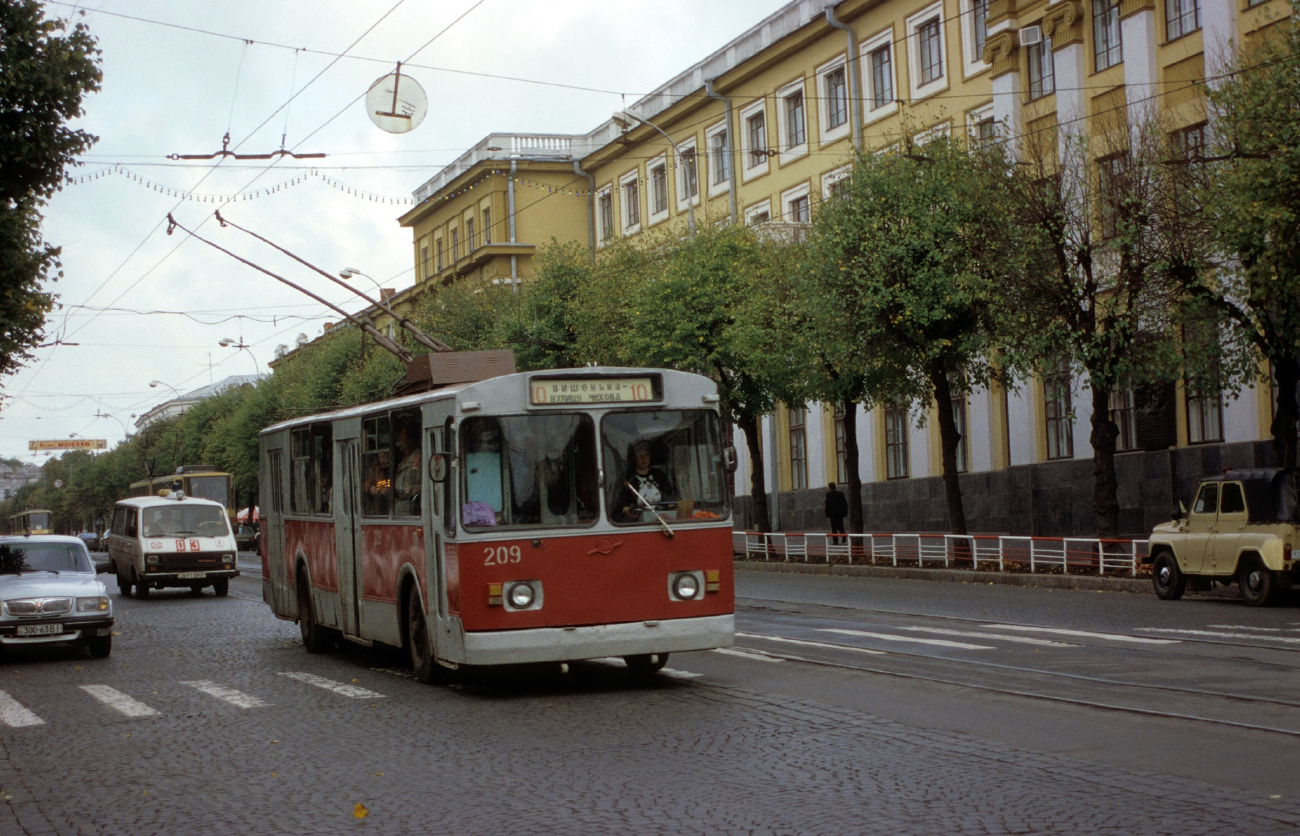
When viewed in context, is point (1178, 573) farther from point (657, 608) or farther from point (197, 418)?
point (197, 418)

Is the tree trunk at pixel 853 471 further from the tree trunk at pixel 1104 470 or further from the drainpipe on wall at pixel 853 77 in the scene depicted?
the drainpipe on wall at pixel 853 77

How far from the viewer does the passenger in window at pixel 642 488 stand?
508 inches

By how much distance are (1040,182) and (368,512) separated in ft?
50.0

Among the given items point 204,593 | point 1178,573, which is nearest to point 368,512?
point 1178,573

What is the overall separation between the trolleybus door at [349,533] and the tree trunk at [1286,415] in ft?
46.7

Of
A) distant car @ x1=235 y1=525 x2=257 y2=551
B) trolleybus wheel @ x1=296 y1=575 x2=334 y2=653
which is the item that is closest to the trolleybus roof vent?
trolleybus wheel @ x1=296 y1=575 x2=334 y2=653

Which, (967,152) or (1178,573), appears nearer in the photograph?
(1178,573)

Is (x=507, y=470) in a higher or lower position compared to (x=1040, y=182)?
lower

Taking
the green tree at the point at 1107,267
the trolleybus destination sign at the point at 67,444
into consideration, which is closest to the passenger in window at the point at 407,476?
the green tree at the point at 1107,267

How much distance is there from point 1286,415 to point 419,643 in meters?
15.2

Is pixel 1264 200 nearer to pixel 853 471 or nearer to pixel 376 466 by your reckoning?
pixel 376 466

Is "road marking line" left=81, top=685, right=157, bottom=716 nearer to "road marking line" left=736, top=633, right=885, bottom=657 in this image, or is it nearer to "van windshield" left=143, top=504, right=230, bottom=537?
"road marking line" left=736, top=633, right=885, bottom=657

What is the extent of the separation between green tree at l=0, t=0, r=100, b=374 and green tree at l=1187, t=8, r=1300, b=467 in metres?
14.6

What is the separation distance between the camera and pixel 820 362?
32406mm
